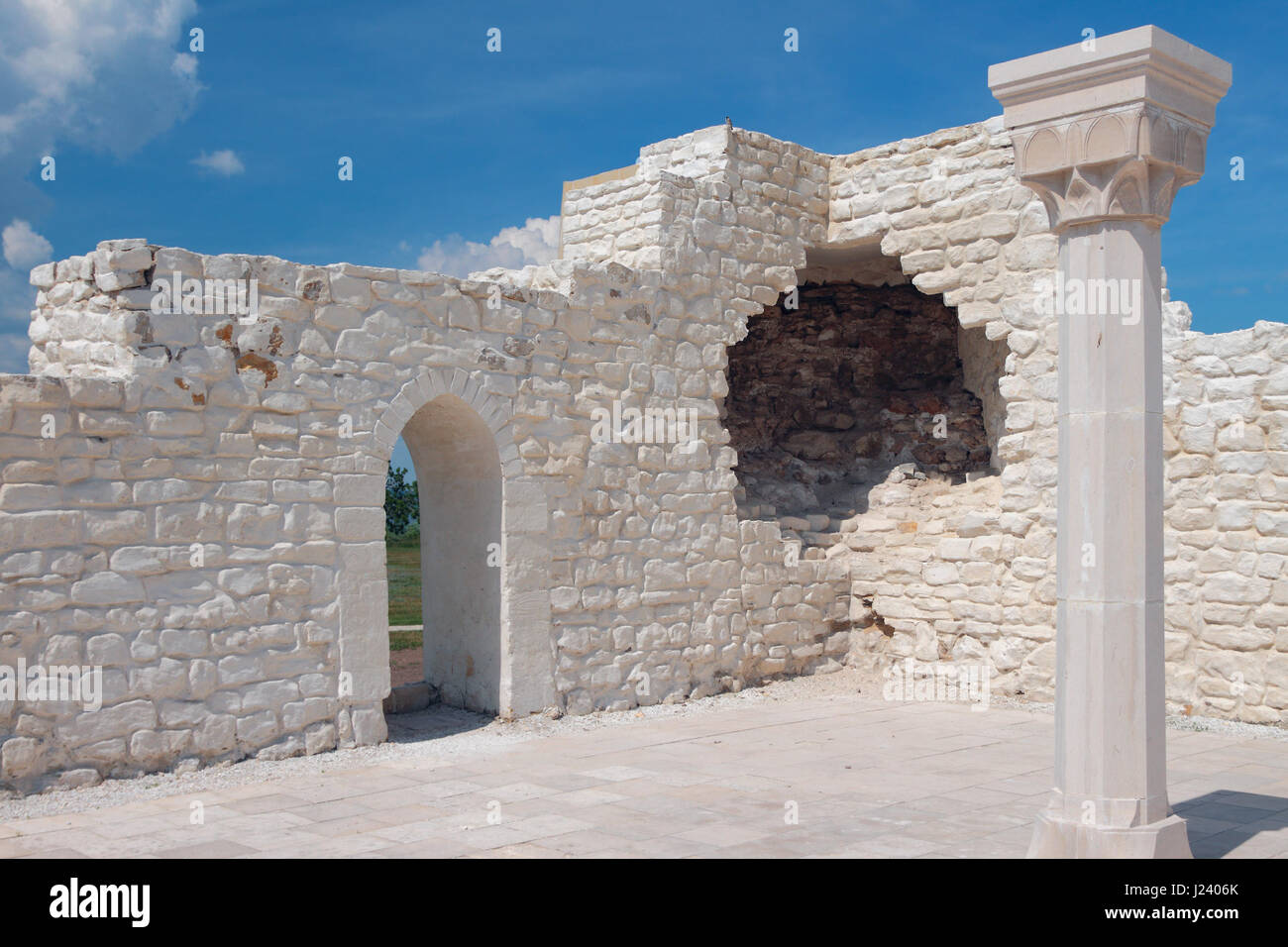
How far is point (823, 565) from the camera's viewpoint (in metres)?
10.3

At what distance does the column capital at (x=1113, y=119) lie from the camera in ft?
15.4

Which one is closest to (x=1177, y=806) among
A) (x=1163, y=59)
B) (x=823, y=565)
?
(x=1163, y=59)

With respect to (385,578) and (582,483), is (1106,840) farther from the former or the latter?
(582,483)

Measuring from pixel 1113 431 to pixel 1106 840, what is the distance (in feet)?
5.35

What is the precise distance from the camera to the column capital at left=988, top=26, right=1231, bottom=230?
15.4 ft

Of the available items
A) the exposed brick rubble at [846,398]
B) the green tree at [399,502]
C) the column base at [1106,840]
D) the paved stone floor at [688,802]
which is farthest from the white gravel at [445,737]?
the green tree at [399,502]

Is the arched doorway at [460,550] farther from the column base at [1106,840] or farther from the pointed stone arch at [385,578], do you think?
the column base at [1106,840]

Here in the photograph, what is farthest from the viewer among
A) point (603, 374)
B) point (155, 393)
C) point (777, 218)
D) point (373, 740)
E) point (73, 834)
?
point (777, 218)

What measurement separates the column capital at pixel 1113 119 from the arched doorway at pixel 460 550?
4289 millimetres

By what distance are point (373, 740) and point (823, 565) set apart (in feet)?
14.5

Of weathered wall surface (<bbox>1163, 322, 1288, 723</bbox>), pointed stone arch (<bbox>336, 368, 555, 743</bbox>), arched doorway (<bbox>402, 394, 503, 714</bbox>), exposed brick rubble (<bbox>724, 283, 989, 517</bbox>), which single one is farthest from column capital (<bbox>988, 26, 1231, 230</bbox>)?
exposed brick rubble (<bbox>724, 283, 989, 517</bbox>)

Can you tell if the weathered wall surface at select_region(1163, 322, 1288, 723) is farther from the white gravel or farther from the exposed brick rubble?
the exposed brick rubble

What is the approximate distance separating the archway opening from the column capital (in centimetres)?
430

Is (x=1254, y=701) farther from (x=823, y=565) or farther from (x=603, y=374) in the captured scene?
(x=603, y=374)
